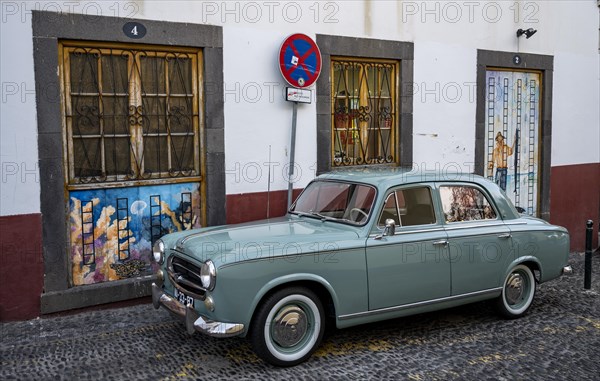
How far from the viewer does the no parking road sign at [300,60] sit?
7938mm

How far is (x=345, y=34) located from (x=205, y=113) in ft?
8.38

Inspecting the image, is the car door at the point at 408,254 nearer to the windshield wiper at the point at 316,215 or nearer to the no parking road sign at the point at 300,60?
the windshield wiper at the point at 316,215

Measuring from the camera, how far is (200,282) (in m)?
5.18

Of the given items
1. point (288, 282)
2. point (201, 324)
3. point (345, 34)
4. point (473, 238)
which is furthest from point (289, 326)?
point (345, 34)

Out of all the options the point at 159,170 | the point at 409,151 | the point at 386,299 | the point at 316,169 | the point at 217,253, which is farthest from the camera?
the point at 409,151

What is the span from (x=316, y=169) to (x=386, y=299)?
11.0 feet

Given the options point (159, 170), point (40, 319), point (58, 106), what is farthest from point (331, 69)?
point (40, 319)

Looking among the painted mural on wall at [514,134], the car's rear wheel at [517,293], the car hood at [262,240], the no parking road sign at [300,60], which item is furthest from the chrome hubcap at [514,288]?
the painted mural on wall at [514,134]

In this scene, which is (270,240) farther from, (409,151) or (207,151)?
(409,151)

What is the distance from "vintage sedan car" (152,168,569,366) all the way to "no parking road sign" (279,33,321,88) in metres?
2.02

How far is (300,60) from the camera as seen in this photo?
26.5 feet

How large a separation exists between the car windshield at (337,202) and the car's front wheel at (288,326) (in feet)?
3.18

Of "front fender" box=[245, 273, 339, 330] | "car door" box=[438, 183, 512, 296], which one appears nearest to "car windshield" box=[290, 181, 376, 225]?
"front fender" box=[245, 273, 339, 330]

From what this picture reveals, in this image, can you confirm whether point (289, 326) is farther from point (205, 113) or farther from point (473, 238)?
point (205, 113)
